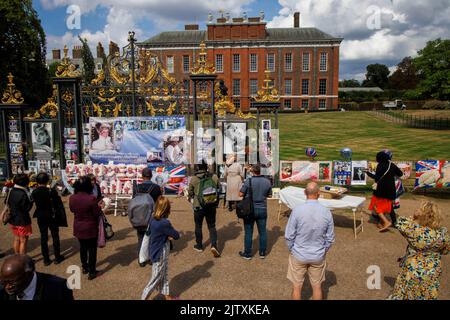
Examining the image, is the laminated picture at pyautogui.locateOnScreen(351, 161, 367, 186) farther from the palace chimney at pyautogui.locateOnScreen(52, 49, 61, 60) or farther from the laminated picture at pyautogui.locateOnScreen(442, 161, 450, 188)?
Answer: the palace chimney at pyautogui.locateOnScreen(52, 49, 61, 60)

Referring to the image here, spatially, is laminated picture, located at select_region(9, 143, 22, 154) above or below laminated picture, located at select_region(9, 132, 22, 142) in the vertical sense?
below

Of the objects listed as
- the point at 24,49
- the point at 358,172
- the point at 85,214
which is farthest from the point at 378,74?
the point at 85,214

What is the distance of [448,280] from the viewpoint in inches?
231

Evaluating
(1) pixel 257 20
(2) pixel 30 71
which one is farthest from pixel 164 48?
(2) pixel 30 71

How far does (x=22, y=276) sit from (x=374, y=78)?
115961mm

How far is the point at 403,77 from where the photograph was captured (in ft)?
295

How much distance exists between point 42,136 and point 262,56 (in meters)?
48.5

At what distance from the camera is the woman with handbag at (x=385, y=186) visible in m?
8.32

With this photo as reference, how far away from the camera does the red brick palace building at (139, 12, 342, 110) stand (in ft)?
181

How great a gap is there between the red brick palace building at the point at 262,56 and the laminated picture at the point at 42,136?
43.7 m

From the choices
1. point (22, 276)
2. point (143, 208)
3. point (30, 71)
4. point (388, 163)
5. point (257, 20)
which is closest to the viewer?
point (22, 276)

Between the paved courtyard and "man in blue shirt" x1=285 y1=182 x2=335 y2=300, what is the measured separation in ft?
2.95

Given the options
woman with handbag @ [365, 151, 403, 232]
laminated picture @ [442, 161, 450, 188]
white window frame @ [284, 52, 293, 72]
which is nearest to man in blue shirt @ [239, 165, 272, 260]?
woman with handbag @ [365, 151, 403, 232]

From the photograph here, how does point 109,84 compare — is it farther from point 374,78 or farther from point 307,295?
point 374,78
